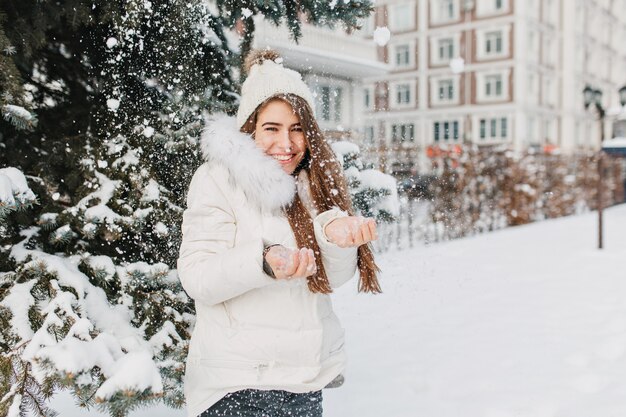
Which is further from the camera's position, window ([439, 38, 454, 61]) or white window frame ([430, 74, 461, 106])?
window ([439, 38, 454, 61])

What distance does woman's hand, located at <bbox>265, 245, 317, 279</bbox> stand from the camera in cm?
145

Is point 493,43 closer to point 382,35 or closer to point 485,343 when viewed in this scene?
point 485,343

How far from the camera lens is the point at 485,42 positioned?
3741 centimetres

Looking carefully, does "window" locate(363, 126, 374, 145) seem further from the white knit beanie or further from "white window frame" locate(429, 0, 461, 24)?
"white window frame" locate(429, 0, 461, 24)

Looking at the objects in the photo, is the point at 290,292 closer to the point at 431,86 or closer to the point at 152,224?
the point at 152,224

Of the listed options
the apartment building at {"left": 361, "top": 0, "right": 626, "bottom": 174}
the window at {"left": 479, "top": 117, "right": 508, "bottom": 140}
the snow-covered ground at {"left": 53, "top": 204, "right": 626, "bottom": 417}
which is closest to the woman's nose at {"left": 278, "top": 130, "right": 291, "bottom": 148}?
the snow-covered ground at {"left": 53, "top": 204, "right": 626, "bottom": 417}

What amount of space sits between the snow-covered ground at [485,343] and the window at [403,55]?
113 ft

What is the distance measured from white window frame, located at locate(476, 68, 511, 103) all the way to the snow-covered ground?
30730 mm

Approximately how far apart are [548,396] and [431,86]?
36.8 meters

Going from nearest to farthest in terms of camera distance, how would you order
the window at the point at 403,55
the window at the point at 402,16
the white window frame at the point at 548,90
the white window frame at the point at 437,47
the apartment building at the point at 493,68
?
the apartment building at the point at 493,68
the white window frame at the point at 437,47
the white window frame at the point at 548,90
the window at the point at 402,16
the window at the point at 403,55

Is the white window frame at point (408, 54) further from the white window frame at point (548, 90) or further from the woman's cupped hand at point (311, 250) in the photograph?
the woman's cupped hand at point (311, 250)

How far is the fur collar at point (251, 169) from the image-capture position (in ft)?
5.68

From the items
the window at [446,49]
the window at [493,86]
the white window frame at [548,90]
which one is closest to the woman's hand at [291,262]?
the window at [493,86]

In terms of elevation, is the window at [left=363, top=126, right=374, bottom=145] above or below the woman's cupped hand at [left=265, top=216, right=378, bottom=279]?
above
